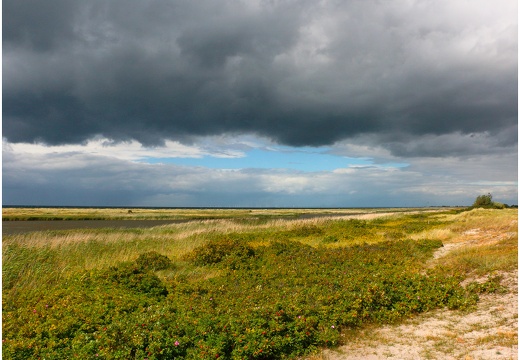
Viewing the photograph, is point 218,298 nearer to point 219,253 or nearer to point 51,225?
point 219,253

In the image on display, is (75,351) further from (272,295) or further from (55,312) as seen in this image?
(272,295)

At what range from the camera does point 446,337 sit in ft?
27.4

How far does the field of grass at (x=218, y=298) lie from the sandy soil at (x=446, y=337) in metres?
0.45

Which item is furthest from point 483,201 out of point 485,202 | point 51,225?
point 51,225

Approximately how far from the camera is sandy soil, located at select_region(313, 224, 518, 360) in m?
7.48

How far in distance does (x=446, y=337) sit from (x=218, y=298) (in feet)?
20.3

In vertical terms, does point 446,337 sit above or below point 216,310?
below

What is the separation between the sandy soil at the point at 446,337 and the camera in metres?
7.48

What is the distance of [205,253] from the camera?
18266 mm

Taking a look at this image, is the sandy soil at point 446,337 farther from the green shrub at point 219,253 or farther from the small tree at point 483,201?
the small tree at point 483,201

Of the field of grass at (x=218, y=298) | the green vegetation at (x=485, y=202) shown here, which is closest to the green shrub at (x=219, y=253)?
the field of grass at (x=218, y=298)

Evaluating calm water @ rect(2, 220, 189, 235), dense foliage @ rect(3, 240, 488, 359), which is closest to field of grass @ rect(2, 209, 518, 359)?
dense foliage @ rect(3, 240, 488, 359)

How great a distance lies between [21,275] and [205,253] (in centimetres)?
769

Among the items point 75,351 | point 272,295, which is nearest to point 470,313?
point 272,295
